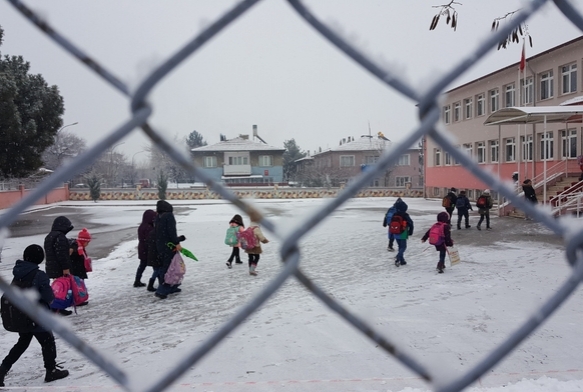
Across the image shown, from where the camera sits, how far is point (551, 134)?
2111 cm

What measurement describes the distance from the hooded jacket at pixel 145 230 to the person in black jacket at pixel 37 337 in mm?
3154

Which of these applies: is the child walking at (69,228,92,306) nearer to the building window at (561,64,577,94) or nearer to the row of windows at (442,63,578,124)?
the row of windows at (442,63,578,124)

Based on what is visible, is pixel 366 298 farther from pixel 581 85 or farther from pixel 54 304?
pixel 581 85

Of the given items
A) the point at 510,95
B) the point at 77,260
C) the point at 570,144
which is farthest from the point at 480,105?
the point at 77,260

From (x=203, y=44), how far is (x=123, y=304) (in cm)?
696

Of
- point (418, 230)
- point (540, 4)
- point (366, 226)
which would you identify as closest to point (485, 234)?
point (418, 230)

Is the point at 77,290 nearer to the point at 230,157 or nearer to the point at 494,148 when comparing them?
the point at 230,157

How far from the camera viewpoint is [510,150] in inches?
915

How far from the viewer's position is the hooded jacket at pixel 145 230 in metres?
7.92

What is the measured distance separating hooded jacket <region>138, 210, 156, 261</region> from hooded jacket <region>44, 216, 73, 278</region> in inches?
58.3

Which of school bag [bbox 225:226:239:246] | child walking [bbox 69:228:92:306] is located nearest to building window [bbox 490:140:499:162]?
school bag [bbox 225:226:239:246]

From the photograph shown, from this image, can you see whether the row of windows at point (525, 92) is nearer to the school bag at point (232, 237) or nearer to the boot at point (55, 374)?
the school bag at point (232, 237)

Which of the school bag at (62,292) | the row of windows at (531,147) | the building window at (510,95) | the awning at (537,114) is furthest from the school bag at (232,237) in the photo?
the building window at (510,95)

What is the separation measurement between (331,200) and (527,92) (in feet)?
81.6
